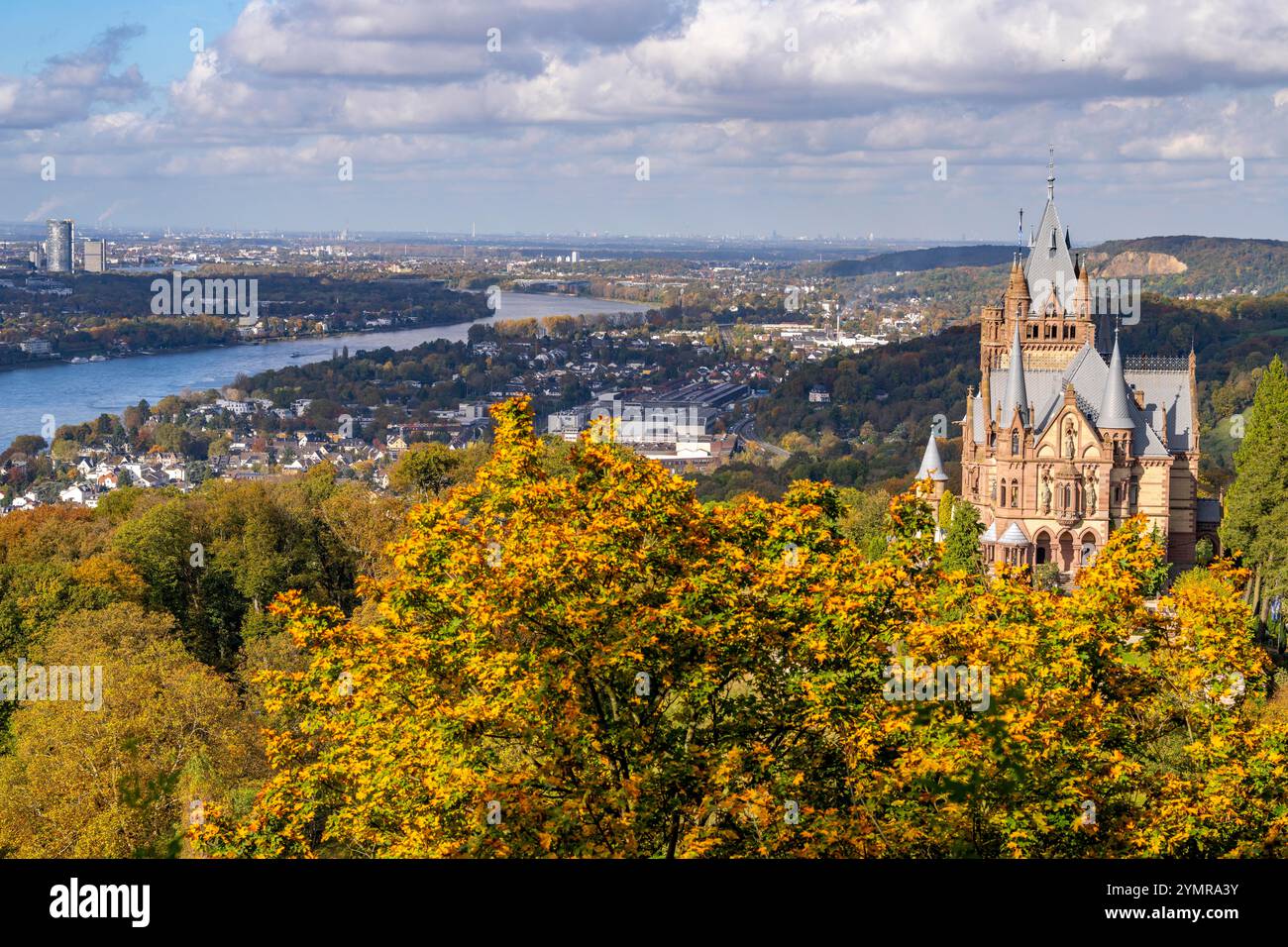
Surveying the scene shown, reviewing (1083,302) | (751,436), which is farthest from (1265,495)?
(751,436)

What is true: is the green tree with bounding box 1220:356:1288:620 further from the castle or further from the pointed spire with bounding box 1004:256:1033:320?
the pointed spire with bounding box 1004:256:1033:320

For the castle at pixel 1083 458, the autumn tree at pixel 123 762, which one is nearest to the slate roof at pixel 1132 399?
the castle at pixel 1083 458

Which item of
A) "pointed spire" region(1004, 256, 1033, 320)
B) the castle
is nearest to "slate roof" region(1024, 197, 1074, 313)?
"pointed spire" region(1004, 256, 1033, 320)

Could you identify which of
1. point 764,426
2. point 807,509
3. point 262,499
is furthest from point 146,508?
point 764,426

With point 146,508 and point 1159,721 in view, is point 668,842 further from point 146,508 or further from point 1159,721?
point 146,508

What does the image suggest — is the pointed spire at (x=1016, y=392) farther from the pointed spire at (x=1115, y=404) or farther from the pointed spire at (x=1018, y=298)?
the pointed spire at (x=1018, y=298)

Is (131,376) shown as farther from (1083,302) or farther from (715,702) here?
(715,702)
